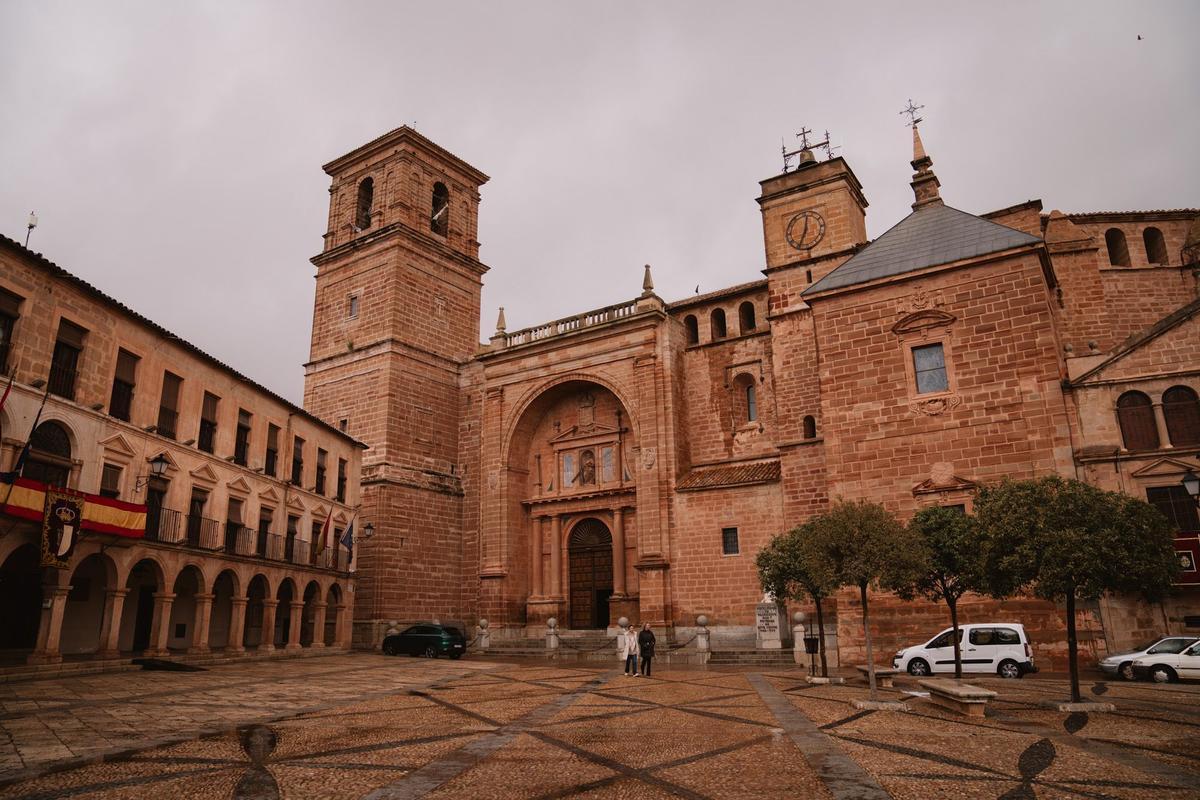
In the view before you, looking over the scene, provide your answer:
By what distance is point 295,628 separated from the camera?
25.4 metres

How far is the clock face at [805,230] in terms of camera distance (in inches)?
1108

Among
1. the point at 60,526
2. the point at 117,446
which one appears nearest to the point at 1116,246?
the point at 117,446

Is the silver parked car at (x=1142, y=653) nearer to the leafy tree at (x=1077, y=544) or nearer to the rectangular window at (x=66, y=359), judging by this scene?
the leafy tree at (x=1077, y=544)

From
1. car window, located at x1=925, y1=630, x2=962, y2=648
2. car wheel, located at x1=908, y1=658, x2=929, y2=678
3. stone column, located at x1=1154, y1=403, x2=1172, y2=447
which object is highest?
stone column, located at x1=1154, y1=403, x2=1172, y2=447

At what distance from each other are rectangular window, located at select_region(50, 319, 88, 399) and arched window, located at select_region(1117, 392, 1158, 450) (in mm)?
25350

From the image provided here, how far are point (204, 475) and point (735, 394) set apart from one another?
1871 cm

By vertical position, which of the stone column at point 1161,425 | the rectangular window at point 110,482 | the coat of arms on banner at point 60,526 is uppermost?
the stone column at point 1161,425

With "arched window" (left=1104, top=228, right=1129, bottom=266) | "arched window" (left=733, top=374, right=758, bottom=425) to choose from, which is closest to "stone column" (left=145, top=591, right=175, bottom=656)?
"arched window" (left=733, top=374, right=758, bottom=425)

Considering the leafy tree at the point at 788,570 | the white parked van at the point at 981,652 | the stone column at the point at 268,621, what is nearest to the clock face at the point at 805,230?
the leafy tree at the point at 788,570

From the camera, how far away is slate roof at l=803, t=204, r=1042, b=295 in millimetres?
21359

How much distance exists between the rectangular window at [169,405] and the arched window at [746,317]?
19.9 metres

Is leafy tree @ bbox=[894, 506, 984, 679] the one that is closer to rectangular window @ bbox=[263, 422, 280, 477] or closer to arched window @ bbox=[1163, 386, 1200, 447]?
arched window @ bbox=[1163, 386, 1200, 447]

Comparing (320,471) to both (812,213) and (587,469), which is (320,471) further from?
(812,213)

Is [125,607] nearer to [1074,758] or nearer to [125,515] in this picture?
[125,515]
